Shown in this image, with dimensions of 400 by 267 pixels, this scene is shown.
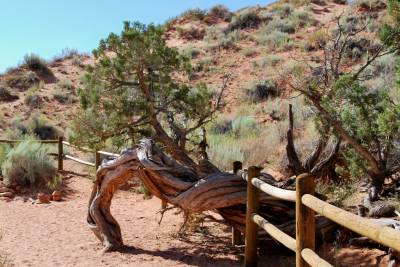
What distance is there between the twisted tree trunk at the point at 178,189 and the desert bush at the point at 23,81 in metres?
22.9

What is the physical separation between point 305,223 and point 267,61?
2291 centimetres

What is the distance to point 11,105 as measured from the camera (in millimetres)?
25734

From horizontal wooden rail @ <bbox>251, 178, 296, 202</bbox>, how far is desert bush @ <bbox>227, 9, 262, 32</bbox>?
29.6m

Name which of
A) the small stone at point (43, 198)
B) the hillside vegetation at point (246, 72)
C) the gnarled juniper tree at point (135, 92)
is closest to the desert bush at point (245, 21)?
the hillside vegetation at point (246, 72)

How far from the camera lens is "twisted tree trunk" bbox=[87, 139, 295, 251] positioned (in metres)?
6.08

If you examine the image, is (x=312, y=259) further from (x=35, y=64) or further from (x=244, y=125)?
(x=35, y=64)

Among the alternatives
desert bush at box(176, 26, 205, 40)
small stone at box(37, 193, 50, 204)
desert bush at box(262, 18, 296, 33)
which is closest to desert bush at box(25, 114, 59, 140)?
small stone at box(37, 193, 50, 204)

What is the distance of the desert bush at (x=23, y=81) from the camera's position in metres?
28.3

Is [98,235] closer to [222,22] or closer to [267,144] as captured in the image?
[267,144]

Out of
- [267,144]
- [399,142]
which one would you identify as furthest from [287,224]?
[267,144]

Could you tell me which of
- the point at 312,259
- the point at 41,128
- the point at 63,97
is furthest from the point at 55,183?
the point at 63,97

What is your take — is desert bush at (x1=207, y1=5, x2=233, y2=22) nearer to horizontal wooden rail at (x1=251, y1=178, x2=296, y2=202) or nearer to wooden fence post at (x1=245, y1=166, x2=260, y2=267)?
wooden fence post at (x1=245, y1=166, x2=260, y2=267)

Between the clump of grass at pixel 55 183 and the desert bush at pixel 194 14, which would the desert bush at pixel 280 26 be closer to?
the desert bush at pixel 194 14

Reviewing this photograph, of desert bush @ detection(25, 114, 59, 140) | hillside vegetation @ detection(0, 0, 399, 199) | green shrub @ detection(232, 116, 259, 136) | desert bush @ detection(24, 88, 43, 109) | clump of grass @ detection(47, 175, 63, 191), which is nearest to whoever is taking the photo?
clump of grass @ detection(47, 175, 63, 191)
